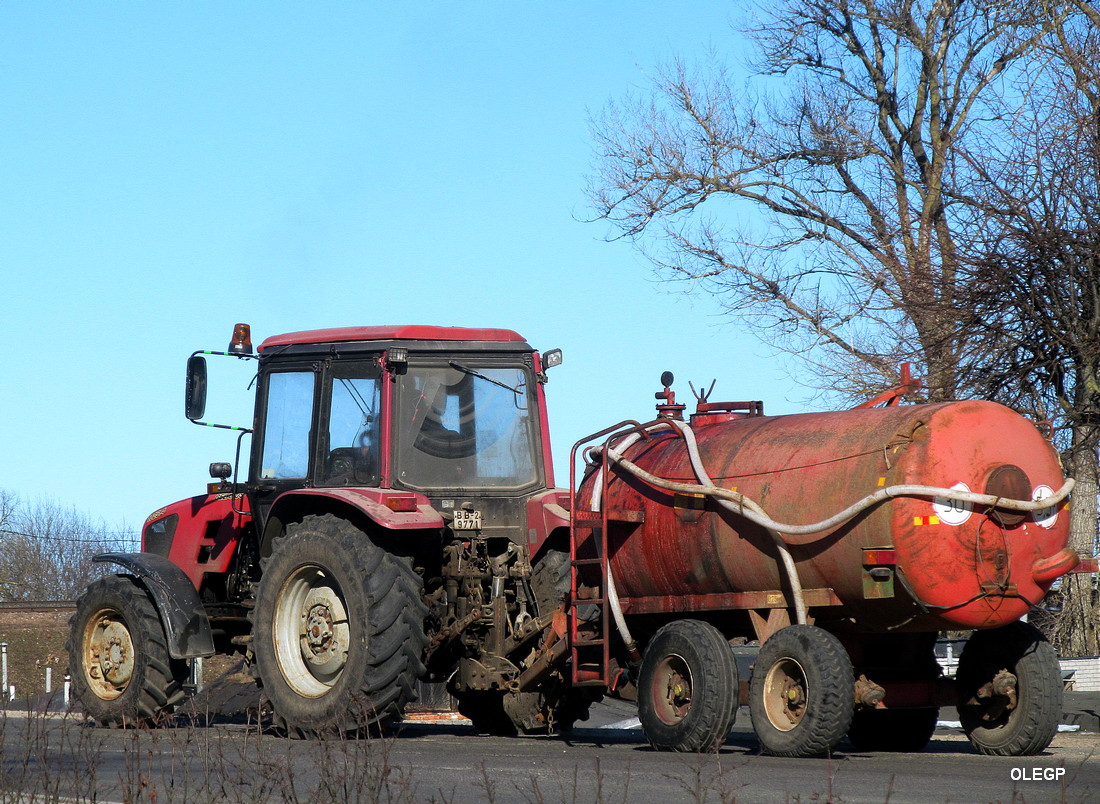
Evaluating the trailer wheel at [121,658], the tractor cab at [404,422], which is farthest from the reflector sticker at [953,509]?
the trailer wheel at [121,658]

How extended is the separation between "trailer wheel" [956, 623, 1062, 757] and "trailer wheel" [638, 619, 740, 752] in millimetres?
1517

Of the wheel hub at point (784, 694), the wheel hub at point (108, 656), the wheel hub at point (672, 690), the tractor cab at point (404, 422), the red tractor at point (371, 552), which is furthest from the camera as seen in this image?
the wheel hub at point (108, 656)

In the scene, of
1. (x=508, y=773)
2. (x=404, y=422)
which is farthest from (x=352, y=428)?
(x=508, y=773)

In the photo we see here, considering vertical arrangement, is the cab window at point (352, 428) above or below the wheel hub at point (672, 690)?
above

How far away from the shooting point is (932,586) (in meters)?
8.41

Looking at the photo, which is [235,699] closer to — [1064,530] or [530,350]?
[530,350]

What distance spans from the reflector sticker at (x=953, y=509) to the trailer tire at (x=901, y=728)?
1.86 m

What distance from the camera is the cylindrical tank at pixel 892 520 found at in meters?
8.45

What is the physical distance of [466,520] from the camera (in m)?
10.6

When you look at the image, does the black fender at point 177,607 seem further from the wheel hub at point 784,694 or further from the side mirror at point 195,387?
the wheel hub at point 784,694

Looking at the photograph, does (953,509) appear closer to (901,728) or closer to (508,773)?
(901,728)

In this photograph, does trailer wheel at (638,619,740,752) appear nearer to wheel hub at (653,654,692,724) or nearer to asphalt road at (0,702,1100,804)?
wheel hub at (653,654,692,724)

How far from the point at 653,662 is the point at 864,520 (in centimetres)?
175

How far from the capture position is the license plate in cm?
1058
